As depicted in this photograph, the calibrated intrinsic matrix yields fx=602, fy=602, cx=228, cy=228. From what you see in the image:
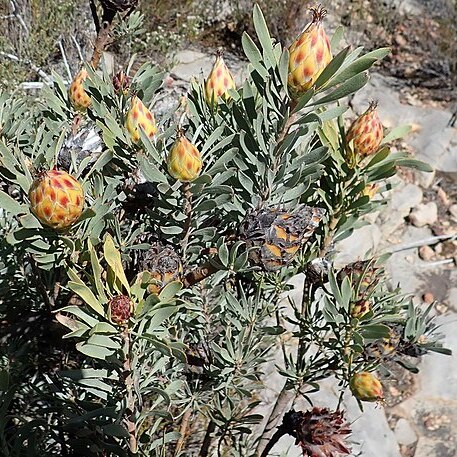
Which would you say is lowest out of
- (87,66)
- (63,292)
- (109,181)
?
(63,292)

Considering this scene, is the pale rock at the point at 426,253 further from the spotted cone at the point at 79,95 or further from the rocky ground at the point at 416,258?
the spotted cone at the point at 79,95

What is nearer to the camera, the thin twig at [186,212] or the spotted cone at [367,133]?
the thin twig at [186,212]

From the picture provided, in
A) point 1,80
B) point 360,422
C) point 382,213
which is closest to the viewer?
point 360,422

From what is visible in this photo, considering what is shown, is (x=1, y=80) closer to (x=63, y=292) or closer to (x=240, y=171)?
(x=63, y=292)

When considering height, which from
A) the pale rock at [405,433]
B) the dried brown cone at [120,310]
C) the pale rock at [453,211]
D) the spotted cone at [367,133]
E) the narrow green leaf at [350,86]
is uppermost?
the narrow green leaf at [350,86]

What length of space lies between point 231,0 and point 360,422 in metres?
2.97

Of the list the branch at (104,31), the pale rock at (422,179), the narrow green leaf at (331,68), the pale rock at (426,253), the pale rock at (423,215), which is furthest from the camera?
the pale rock at (422,179)

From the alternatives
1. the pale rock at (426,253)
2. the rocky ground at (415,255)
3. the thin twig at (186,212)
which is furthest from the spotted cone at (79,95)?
the pale rock at (426,253)

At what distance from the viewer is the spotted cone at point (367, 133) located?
2.95 ft

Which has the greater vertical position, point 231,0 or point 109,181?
point 109,181

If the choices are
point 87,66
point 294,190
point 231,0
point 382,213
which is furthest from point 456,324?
point 231,0

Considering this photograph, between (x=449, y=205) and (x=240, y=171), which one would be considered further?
(x=449, y=205)

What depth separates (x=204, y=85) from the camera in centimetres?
93

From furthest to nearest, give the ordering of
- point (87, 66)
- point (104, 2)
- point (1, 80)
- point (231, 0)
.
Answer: point (231, 0), point (1, 80), point (104, 2), point (87, 66)
